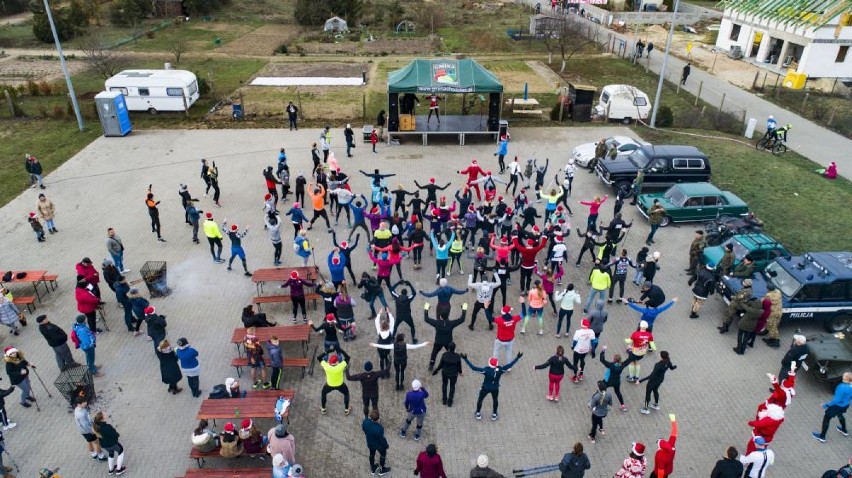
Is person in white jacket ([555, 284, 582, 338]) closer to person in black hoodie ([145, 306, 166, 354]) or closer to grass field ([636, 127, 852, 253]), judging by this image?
person in black hoodie ([145, 306, 166, 354])

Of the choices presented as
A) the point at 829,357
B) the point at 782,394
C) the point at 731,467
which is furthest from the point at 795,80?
the point at 731,467

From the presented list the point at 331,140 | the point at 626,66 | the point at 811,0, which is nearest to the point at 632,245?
the point at 331,140

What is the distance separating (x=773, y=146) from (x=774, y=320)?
49.0ft

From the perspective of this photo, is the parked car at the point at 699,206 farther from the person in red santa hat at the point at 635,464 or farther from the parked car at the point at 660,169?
the person in red santa hat at the point at 635,464

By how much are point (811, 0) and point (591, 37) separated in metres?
16.0

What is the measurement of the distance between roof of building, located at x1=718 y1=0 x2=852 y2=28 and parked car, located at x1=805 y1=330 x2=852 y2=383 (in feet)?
104

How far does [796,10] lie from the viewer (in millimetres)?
37344

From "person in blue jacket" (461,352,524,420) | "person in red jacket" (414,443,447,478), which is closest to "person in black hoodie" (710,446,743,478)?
"person in blue jacket" (461,352,524,420)

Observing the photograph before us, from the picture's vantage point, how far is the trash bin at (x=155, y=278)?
46.9 feet

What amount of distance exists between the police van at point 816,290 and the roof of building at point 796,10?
29.6m

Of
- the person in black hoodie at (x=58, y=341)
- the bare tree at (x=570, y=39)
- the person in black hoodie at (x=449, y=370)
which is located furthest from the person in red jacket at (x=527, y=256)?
the bare tree at (x=570, y=39)

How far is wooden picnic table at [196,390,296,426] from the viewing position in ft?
32.6

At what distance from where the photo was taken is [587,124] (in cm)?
2786

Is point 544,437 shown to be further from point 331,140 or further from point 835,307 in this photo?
point 331,140
